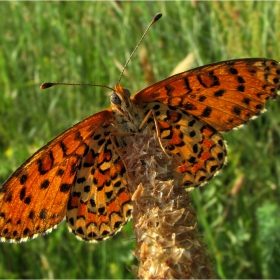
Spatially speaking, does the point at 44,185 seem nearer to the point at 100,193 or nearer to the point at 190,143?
the point at 100,193

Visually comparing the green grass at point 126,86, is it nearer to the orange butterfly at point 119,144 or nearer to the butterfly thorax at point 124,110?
the orange butterfly at point 119,144

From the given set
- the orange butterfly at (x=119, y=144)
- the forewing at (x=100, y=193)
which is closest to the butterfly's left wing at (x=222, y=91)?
the orange butterfly at (x=119, y=144)

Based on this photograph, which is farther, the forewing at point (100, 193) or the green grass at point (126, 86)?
the green grass at point (126, 86)

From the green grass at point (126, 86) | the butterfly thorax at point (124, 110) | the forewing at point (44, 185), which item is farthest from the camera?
the green grass at point (126, 86)

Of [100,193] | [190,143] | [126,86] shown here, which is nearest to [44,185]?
[100,193]

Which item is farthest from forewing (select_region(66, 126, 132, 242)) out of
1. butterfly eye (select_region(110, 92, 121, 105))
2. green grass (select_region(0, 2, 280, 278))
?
green grass (select_region(0, 2, 280, 278))

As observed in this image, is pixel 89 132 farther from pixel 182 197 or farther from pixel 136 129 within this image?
pixel 182 197

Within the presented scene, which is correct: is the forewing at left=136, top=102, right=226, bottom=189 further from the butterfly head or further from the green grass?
the green grass

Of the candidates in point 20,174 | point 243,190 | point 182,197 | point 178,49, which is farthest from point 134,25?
point 182,197
